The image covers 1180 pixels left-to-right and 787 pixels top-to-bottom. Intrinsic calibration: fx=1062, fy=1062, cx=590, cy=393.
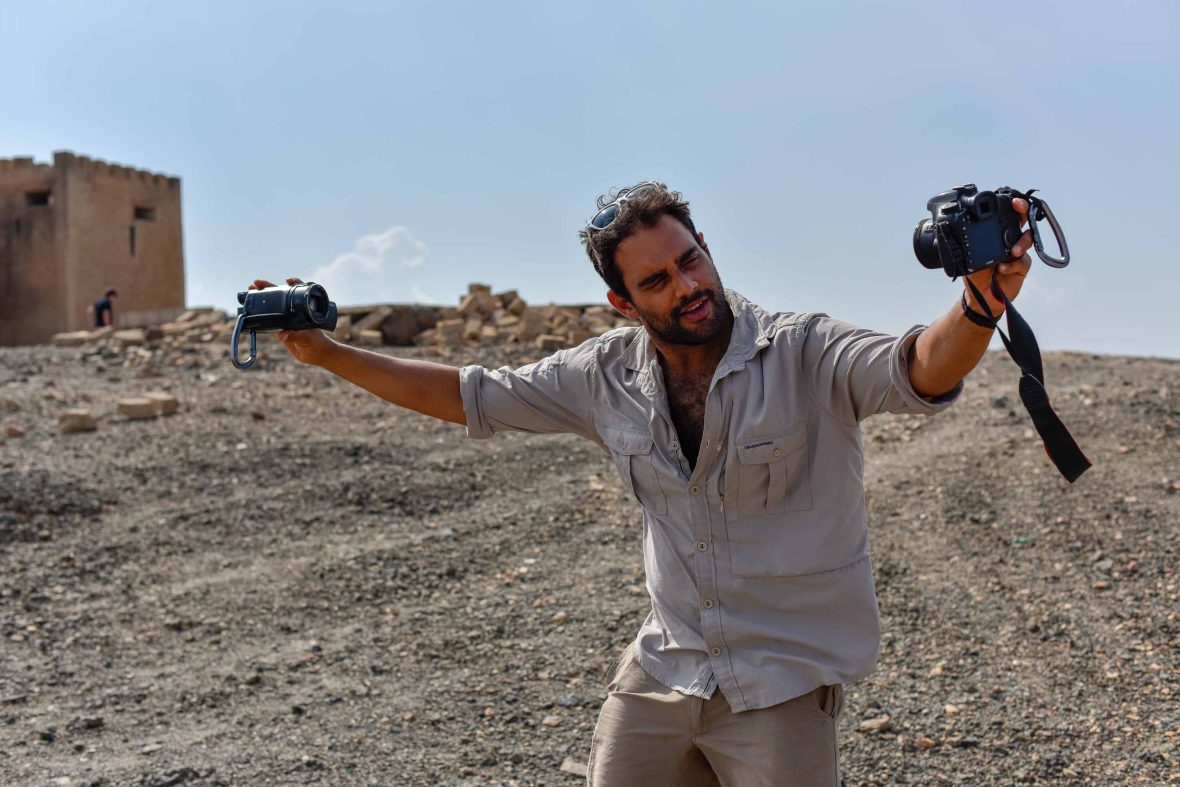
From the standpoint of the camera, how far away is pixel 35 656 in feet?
16.8

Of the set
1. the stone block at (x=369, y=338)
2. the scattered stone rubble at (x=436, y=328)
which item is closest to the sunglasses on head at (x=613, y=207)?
the scattered stone rubble at (x=436, y=328)

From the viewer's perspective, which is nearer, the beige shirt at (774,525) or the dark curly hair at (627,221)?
the beige shirt at (774,525)

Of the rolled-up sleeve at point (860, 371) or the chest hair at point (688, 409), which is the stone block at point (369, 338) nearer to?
the chest hair at point (688, 409)

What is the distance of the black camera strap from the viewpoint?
6.43 feet

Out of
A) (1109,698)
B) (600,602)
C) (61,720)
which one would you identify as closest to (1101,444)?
(1109,698)

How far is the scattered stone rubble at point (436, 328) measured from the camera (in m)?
12.2

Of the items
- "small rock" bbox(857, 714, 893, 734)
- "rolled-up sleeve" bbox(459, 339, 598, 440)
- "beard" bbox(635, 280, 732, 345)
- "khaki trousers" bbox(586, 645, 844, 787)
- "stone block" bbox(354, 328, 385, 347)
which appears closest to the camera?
"khaki trousers" bbox(586, 645, 844, 787)

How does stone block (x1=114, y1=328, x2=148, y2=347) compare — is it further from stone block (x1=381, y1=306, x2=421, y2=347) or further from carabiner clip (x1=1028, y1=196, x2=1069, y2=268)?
carabiner clip (x1=1028, y1=196, x2=1069, y2=268)

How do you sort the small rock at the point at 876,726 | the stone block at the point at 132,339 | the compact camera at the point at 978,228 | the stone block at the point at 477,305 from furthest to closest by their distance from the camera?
the stone block at the point at 132,339 → the stone block at the point at 477,305 → the small rock at the point at 876,726 → the compact camera at the point at 978,228

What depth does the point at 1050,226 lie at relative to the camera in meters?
1.93

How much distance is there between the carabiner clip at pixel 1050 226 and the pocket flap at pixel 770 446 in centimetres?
56

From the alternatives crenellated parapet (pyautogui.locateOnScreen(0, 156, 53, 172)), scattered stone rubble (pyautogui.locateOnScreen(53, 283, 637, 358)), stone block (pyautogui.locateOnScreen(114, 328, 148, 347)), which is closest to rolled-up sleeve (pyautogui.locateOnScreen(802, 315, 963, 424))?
scattered stone rubble (pyautogui.locateOnScreen(53, 283, 637, 358))

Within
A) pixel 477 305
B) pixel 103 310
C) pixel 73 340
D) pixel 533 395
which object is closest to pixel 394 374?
pixel 533 395

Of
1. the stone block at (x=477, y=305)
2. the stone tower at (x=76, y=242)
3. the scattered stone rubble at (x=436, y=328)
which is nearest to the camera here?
the scattered stone rubble at (x=436, y=328)
